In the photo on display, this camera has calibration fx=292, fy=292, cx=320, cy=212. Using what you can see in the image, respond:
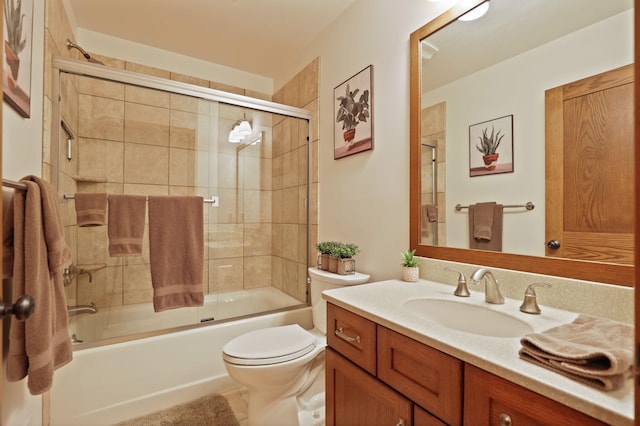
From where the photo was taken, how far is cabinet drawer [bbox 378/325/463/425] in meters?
0.71

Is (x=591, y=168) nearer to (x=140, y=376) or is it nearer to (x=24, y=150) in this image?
(x=24, y=150)

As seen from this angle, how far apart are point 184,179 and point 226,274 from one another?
2.72 feet

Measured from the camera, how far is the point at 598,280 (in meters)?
0.88

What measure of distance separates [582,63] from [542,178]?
1.23 ft

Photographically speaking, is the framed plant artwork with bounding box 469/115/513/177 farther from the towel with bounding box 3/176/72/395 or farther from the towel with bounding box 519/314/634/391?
the towel with bounding box 3/176/72/395

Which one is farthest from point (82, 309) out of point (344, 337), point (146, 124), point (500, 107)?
point (500, 107)

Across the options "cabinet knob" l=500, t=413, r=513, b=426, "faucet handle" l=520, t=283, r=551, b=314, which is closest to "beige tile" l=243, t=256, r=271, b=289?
"faucet handle" l=520, t=283, r=551, b=314

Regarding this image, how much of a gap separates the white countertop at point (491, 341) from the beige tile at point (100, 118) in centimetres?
196

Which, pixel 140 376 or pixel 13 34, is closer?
pixel 13 34

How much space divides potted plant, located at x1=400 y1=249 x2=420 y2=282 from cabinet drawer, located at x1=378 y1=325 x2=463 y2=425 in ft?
1.70

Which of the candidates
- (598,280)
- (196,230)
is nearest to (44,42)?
(196,230)

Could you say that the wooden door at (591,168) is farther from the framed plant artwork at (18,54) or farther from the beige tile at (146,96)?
the beige tile at (146,96)

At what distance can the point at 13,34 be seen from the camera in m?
1.00

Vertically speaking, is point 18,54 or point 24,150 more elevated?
point 18,54
